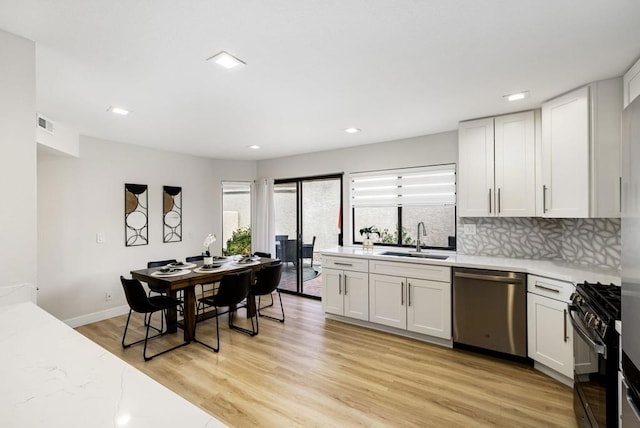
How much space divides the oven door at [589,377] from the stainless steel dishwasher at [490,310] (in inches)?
28.6

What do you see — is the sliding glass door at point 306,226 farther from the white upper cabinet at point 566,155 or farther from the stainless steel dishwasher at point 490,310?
the white upper cabinet at point 566,155

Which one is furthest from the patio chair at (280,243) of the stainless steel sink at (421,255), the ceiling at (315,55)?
the ceiling at (315,55)

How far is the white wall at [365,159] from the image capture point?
386cm

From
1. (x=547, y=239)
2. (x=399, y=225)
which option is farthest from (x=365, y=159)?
(x=547, y=239)

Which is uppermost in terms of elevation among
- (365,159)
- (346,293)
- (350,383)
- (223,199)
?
(365,159)

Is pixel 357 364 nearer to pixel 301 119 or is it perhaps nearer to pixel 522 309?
pixel 522 309

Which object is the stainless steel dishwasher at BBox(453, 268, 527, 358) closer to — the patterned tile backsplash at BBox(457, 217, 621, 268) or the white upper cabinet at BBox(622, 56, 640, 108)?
the patterned tile backsplash at BBox(457, 217, 621, 268)

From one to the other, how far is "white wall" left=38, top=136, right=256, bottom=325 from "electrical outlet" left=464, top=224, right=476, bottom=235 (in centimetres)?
430

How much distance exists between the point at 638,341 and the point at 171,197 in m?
5.24

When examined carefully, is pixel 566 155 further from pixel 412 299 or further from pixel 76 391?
pixel 76 391

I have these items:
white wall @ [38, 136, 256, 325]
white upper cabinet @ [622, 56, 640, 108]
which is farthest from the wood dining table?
white upper cabinet @ [622, 56, 640, 108]

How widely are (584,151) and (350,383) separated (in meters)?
2.71

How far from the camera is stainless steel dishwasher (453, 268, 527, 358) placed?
277 centimetres

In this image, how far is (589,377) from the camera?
1746mm
